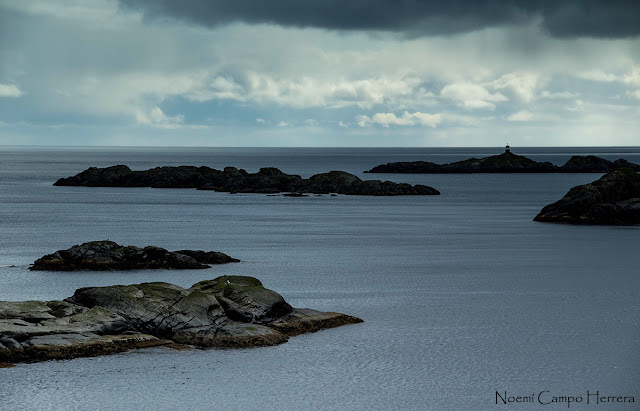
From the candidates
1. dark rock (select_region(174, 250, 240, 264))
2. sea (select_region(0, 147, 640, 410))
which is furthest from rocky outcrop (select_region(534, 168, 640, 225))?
dark rock (select_region(174, 250, 240, 264))

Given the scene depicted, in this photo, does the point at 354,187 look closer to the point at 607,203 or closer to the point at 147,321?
the point at 607,203

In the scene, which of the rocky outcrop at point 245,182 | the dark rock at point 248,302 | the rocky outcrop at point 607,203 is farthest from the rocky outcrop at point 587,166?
the dark rock at point 248,302

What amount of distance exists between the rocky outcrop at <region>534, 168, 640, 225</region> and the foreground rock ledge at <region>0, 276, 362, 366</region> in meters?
40.2

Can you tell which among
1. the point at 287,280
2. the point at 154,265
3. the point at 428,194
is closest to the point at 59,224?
the point at 154,265

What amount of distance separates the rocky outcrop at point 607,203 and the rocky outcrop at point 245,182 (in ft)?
132

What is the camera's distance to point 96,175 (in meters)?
120

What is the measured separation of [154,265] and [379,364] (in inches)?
664

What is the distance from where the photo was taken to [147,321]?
20.2 metres

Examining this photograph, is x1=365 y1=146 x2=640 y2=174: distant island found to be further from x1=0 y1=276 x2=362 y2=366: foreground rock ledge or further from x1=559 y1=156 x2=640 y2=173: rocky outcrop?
x1=0 y1=276 x2=362 y2=366: foreground rock ledge

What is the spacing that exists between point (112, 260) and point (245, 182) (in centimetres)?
7452

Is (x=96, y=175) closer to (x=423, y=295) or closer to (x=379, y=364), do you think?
(x=423, y=295)

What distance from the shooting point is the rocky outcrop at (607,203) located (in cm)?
5728

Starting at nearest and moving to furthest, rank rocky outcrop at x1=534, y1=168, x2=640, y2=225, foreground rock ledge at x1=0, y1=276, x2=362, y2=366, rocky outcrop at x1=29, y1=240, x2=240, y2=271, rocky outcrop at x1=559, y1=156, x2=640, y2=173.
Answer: foreground rock ledge at x1=0, y1=276, x2=362, y2=366
rocky outcrop at x1=29, y1=240, x2=240, y2=271
rocky outcrop at x1=534, y1=168, x2=640, y2=225
rocky outcrop at x1=559, y1=156, x2=640, y2=173

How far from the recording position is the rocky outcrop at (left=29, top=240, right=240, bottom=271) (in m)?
33.7
